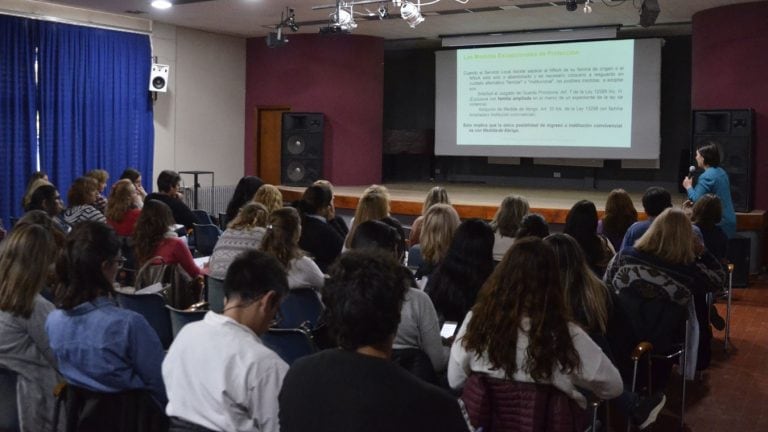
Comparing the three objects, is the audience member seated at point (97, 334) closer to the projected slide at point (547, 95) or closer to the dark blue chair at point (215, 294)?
the dark blue chair at point (215, 294)

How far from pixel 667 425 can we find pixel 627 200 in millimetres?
1761

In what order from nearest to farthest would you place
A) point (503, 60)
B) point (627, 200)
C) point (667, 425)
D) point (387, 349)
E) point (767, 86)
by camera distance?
point (387, 349) < point (667, 425) < point (627, 200) < point (767, 86) < point (503, 60)

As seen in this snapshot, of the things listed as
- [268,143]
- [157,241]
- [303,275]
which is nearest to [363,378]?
[303,275]

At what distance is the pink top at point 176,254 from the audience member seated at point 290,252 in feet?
2.53

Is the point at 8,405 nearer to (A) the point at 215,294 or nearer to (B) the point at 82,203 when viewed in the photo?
(A) the point at 215,294

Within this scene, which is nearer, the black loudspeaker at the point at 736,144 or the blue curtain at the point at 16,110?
the black loudspeaker at the point at 736,144

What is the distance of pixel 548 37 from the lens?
11.5 meters

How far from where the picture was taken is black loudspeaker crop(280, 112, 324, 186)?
→ 12.2 m

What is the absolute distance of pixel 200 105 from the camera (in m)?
12.3

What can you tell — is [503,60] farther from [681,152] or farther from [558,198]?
[681,152]

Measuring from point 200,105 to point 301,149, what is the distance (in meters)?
1.70

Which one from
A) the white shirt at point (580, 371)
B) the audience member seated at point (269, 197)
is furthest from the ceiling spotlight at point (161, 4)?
the white shirt at point (580, 371)

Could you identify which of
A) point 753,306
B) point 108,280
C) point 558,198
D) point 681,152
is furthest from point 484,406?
point 681,152

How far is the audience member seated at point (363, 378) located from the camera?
1.55 m
